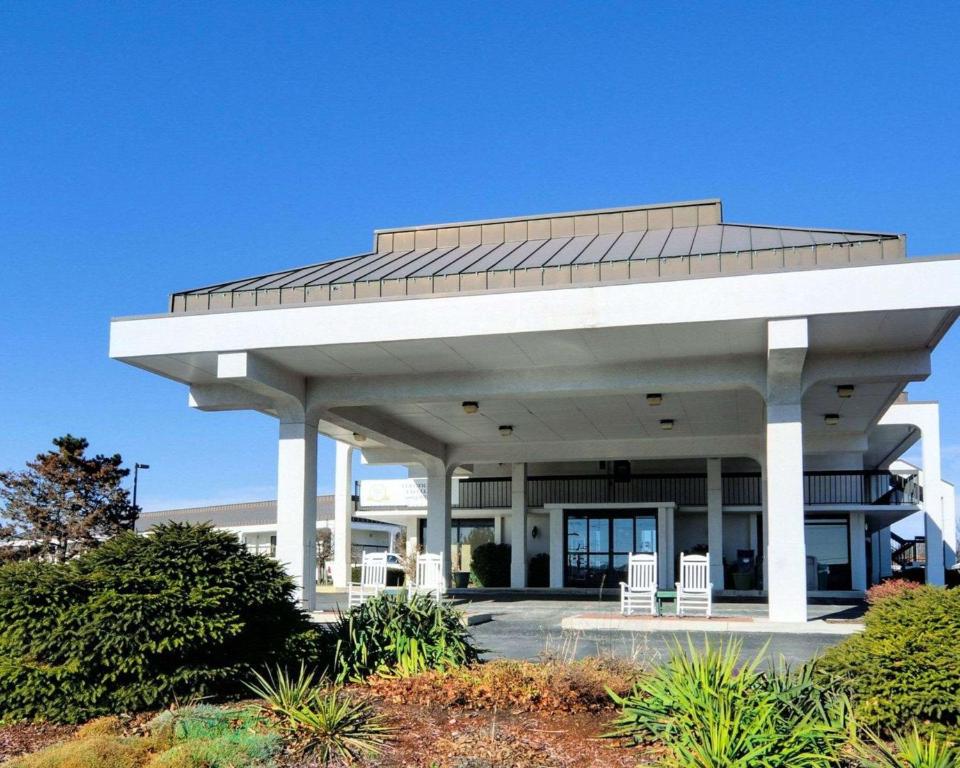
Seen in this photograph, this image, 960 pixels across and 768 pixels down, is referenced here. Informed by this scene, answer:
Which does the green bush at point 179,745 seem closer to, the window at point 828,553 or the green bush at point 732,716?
the green bush at point 732,716

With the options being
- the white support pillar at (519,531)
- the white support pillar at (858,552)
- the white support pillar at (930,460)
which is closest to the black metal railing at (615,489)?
the white support pillar at (519,531)

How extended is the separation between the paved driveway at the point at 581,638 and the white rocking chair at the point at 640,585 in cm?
132

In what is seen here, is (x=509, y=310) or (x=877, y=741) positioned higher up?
(x=509, y=310)

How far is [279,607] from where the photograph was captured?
28.8 feet

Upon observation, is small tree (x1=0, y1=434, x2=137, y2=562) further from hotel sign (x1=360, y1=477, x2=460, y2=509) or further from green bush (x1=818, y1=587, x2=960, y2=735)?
green bush (x1=818, y1=587, x2=960, y2=735)

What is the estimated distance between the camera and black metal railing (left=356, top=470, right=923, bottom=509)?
98.3ft

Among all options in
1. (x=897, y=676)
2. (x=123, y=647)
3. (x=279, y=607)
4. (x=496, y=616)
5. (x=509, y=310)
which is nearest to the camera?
(x=897, y=676)

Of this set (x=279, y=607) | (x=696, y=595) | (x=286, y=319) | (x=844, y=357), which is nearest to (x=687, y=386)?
(x=844, y=357)

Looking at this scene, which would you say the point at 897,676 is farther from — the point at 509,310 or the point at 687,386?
the point at 687,386

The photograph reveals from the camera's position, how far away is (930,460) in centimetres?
2820

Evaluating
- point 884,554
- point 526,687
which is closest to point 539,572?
point 884,554

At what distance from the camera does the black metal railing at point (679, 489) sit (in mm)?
29953

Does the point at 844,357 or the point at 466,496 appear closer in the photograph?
the point at 844,357

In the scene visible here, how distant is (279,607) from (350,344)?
327 inches
